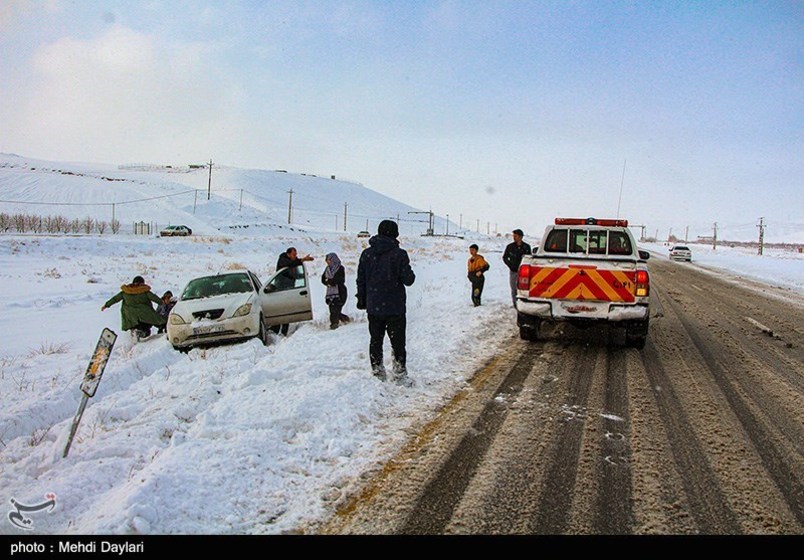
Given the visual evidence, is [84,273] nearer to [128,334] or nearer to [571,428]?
[128,334]

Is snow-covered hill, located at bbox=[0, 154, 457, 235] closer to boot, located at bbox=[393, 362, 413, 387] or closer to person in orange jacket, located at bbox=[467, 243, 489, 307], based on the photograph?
person in orange jacket, located at bbox=[467, 243, 489, 307]

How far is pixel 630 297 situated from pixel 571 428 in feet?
11.7

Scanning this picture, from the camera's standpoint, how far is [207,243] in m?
36.3

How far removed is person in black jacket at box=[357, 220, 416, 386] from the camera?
591 cm

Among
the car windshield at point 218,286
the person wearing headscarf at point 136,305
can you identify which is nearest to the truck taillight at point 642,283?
the car windshield at point 218,286

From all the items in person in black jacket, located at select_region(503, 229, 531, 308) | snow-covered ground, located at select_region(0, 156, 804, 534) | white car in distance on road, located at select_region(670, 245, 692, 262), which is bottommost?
snow-covered ground, located at select_region(0, 156, 804, 534)

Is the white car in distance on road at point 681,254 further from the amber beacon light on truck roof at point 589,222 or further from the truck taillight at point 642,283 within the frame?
the truck taillight at point 642,283

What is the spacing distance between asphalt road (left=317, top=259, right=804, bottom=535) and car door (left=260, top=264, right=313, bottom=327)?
4.71 meters


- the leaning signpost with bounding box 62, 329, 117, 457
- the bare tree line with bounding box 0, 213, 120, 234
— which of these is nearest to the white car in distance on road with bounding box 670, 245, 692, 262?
the leaning signpost with bounding box 62, 329, 117, 457

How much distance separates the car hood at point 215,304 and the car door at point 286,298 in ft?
2.06

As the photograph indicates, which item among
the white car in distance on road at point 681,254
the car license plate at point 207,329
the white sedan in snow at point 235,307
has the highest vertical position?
the white car in distance on road at point 681,254

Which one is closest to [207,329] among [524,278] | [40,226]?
[524,278]

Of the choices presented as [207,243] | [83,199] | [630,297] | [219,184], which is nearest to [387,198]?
[219,184]

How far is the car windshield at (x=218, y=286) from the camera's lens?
32.9ft
